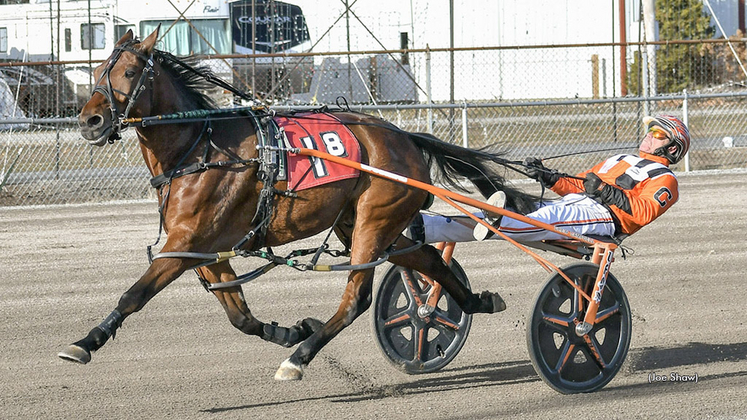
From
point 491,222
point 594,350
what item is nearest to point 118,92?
point 491,222

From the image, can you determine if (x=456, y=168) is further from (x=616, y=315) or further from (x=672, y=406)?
(x=672, y=406)

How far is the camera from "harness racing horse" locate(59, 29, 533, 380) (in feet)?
13.4

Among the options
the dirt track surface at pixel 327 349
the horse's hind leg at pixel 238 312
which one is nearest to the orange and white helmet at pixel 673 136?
the dirt track surface at pixel 327 349

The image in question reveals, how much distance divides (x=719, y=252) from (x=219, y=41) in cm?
1160

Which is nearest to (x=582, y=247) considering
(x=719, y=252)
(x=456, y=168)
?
(x=456, y=168)

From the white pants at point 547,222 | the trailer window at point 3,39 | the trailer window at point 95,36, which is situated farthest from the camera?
the trailer window at point 3,39

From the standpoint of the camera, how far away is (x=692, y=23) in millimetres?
19547

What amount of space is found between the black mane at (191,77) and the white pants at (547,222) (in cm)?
130

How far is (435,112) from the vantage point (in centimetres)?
1569

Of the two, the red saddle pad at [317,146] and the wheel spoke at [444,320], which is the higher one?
the red saddle pad at [317,146]

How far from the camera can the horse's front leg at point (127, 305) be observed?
3.77 m

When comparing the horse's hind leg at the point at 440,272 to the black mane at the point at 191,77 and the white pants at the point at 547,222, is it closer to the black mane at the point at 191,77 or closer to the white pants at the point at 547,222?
the white pants at the point at 547,222

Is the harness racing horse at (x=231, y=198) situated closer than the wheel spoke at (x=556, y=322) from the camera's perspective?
Yes

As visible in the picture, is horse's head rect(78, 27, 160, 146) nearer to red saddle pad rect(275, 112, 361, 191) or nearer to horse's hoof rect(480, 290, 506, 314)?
red saddle pad rect(275, 112, 361, 191)
